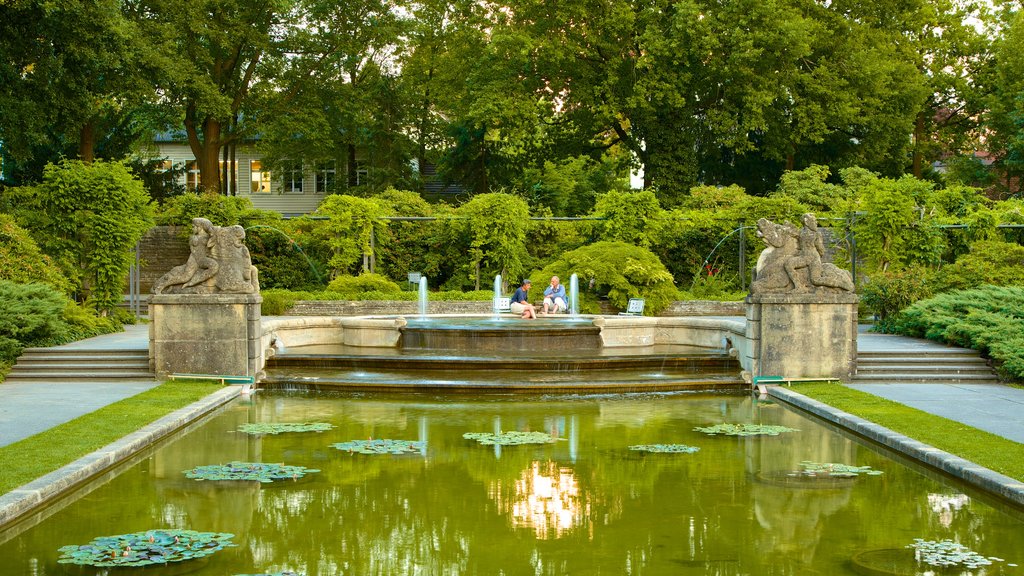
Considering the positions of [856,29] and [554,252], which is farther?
[856,29]

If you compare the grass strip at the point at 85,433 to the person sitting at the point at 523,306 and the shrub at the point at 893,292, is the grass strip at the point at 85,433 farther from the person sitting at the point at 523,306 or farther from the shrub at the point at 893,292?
the shrub at the point at 893,292

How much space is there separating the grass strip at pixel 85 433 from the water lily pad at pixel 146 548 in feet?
4.61

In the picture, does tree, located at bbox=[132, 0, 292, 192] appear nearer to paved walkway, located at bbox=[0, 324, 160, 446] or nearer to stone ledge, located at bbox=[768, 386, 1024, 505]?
paved walkway, located at bbox=[0, 324, 160, 446]

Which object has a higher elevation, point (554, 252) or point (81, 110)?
point (81, 110)

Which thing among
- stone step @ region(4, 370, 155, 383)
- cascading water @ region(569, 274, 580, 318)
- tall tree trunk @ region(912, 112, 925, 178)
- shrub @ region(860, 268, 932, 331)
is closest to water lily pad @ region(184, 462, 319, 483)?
stone step @ region(4, 370, 155, 383)

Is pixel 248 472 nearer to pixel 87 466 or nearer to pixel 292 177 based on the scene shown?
pixel 87 466

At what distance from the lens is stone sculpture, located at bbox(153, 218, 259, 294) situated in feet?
49.7

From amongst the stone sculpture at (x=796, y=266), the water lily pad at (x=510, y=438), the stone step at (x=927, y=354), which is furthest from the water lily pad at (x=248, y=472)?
the stone step at (x=927, y=354)

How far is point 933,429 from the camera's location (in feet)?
34.6

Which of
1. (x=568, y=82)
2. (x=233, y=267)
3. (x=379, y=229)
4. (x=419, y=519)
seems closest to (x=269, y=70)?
(x=568, y=82)

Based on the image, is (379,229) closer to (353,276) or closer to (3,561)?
(353,276)

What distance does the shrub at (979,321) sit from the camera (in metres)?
15.3

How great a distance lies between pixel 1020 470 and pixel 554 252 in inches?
819

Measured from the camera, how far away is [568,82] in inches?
1571
